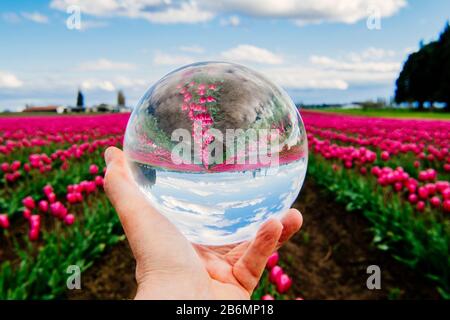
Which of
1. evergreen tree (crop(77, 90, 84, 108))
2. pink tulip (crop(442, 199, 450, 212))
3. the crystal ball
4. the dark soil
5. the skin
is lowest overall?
the dark soil

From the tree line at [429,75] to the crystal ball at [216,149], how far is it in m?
52.2

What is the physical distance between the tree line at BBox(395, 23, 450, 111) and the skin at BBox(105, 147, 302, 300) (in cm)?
5215

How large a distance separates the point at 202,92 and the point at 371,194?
4776mm

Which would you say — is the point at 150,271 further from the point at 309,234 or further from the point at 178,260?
the point at 309,234

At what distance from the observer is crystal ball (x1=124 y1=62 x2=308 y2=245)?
1591 millimetres

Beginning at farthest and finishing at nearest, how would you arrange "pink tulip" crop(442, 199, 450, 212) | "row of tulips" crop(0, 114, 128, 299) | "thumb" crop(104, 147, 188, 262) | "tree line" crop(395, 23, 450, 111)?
"tree line" crop(395, 23, 450, 111), "pink tulip" crop(442, 199, 450, 212), "row of tulips" crop(0, 114, 128, 299), "thumb" crop(104, 147, 188, 262)

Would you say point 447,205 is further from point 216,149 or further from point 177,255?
point 216,149

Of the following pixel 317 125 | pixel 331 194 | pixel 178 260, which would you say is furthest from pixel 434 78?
pixel 178 260

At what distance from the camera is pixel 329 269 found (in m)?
5.07

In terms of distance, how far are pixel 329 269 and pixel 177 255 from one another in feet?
11.9

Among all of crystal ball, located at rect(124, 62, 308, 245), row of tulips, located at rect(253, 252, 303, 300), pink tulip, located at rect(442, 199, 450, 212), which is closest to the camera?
crystal ball, located at rect(124, 62, 308, 245)

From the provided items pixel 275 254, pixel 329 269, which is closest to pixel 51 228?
pixel 275 254

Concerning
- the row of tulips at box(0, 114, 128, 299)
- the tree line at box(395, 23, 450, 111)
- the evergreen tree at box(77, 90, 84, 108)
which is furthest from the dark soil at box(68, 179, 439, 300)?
the evergreen tree at box(77, 90, 84, 108)

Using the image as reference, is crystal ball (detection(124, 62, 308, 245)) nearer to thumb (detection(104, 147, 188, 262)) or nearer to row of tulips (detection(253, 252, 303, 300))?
thumb (detection(104, 147, 188, 262))
